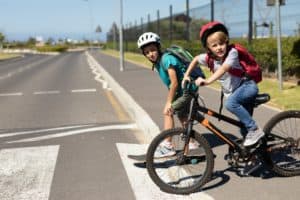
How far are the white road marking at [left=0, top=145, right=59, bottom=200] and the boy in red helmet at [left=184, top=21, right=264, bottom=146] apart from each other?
1931mm

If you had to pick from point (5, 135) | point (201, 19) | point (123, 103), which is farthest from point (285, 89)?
point (201, 19)

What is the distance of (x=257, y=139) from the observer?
5234mm

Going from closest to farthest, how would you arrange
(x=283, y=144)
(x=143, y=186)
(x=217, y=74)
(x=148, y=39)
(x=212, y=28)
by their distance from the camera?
(x=217, y=74), (x=212, y=28), (x=143, y=186), (x=283, y=144), (x=148, y=39)

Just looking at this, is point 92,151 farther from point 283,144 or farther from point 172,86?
point 283,144

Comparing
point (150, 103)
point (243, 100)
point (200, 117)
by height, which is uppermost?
point (243, 100)

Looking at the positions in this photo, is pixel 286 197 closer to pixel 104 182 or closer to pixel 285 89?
pixel 104 182

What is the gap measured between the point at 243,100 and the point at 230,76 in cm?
28

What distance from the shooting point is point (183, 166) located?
17.8ft

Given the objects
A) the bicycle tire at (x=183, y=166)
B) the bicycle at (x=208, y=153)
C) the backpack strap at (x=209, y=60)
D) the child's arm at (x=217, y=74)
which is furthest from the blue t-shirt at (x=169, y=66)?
the bicycle tire at (x=183, y=166)

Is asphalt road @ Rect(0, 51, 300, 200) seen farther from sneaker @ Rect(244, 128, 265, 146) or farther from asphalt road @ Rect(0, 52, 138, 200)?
sneaker @ Rect(244, 128, 265, 146)

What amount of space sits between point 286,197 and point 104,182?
75.4 inches

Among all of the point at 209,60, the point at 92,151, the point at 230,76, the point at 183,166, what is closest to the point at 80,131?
the point at 92,151

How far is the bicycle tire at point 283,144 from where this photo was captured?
17.8 feet

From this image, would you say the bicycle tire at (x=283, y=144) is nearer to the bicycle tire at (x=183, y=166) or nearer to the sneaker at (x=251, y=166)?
the sneaker at (x=251, y=166)
